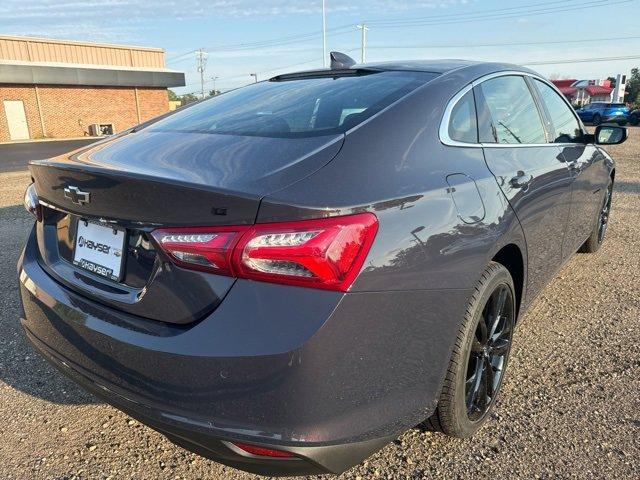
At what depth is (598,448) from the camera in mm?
2250

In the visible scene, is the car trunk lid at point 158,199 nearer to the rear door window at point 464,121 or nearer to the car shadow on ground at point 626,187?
the rear door window at point 464,121

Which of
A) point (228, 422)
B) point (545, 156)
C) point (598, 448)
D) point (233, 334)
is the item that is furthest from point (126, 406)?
point (545, 156)

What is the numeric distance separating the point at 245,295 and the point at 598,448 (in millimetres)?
1743

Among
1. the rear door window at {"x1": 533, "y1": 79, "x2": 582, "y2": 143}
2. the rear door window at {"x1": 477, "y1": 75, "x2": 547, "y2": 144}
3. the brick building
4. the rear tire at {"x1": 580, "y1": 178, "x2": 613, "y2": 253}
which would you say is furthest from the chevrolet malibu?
the brick building

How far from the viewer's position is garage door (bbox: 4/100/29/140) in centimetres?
2942

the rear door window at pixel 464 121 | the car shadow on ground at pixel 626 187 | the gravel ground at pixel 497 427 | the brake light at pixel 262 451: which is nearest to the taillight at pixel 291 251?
the brake light at pixel 262 451

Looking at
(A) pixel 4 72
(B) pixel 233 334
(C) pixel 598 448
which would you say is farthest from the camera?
(A) pixel 4 72

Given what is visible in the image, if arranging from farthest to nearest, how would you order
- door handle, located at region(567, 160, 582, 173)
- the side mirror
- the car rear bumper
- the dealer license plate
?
the side mirror
door handle, located at region(567, 160, 582, 173)
the dealer license plate
the car rear bumper

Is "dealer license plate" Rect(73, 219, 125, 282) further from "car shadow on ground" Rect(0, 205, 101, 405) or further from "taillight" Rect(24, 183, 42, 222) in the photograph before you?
"car shadow on ground" Rect(0, 205, 101, 405)

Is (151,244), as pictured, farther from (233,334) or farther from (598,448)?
(598,448)

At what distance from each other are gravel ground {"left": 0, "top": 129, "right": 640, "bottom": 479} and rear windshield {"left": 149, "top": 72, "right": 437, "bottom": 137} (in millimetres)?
1409

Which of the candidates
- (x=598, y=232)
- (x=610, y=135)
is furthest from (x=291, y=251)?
(x=598, y=232)

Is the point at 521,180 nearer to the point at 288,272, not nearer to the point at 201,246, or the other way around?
the point at 288,272

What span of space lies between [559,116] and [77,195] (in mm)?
3135
